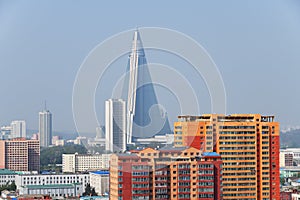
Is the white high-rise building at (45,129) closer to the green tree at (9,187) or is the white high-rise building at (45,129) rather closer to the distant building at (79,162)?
the distant building at (79,162)

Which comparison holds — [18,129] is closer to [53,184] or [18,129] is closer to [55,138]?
[55,138]

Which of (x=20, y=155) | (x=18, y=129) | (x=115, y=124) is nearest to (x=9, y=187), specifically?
→ (x=115, y=124)

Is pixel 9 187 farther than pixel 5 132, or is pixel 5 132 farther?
pixel 5 132

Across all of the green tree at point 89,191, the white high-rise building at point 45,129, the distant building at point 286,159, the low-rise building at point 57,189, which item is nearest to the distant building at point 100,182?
the green tree at point 89,191

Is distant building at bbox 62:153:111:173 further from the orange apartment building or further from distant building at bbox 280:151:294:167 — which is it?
the orange apartment building

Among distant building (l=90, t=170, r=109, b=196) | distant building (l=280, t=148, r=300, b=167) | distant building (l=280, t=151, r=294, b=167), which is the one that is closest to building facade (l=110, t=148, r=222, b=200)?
distant building (l=90, t=170, r=109, b=196)

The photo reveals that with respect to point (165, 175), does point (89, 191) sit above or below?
below

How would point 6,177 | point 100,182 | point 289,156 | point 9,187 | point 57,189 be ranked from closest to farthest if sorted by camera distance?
point 100,182
point 57,189
point 9,187
point 6,177
point 289,156
